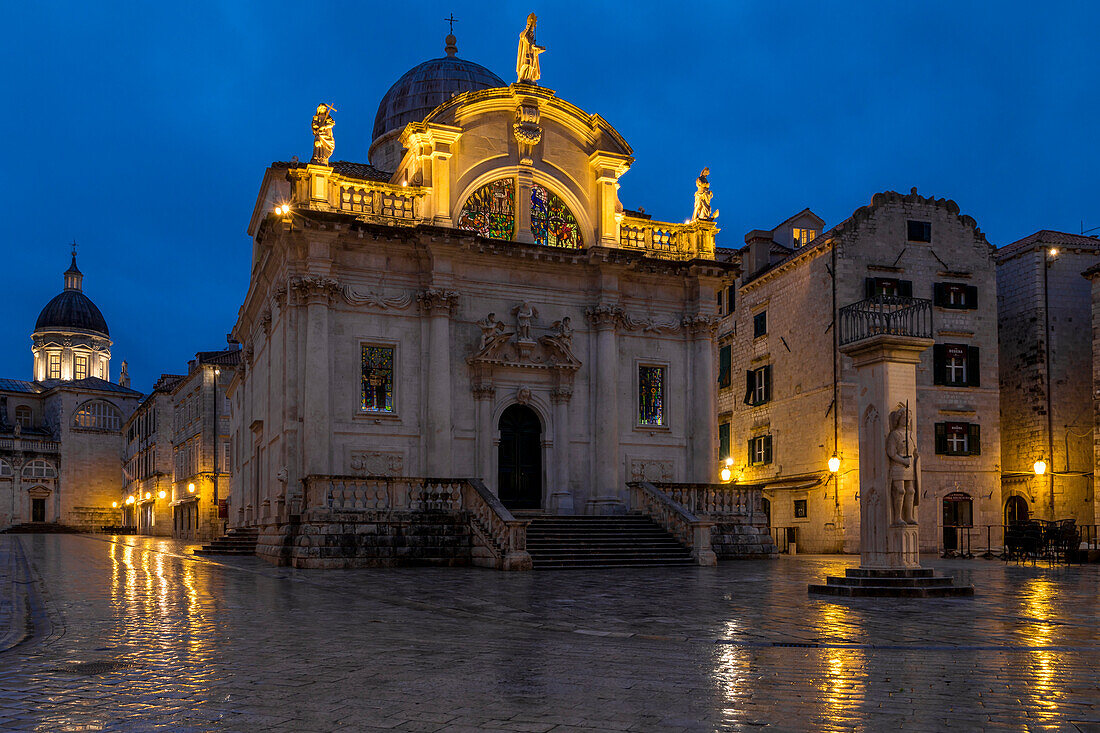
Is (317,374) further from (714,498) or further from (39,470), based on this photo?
(39,470)

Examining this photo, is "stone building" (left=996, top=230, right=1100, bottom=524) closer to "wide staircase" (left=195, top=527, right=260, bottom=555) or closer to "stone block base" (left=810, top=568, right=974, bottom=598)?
"stone block base" (left=810, top=568, right=974, bottom=598)

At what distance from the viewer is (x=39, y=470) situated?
87625mm

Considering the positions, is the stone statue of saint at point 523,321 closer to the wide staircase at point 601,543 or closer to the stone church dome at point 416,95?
the wide staircase at point 601,543

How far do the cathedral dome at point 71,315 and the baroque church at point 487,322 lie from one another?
270ft

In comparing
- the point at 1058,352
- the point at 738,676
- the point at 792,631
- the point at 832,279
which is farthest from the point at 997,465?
the point at 738,676

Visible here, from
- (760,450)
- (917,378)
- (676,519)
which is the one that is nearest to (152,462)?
(760,450)

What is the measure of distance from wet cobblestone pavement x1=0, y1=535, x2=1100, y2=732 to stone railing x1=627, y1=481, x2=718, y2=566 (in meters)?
8.68

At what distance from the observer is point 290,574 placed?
20.8 metres

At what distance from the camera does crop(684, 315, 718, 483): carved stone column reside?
30984mm

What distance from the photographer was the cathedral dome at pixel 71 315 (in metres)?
105

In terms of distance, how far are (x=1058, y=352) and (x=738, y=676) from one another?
36.3 meters

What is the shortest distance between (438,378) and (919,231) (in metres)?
21.4

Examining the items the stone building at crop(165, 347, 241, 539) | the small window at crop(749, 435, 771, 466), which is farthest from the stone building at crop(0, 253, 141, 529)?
the small window at crop(749, 435, 771, 466)

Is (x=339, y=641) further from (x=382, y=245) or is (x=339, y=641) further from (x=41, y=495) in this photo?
(x=41, y=495)
